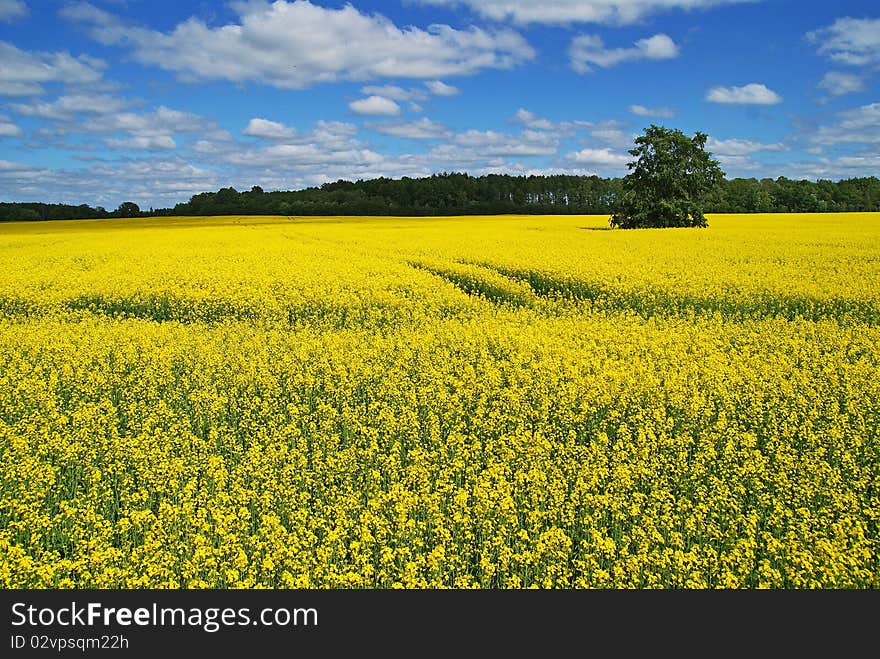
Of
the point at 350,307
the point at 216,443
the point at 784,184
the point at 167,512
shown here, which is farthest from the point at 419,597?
the point at 784,184

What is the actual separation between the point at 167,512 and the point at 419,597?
2090 millimetres

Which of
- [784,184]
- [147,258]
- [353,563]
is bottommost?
[353,563]

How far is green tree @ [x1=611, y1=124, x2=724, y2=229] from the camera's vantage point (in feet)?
149

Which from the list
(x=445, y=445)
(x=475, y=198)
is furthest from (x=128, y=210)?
(x=445, y=445)

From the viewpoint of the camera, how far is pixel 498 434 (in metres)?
7.38

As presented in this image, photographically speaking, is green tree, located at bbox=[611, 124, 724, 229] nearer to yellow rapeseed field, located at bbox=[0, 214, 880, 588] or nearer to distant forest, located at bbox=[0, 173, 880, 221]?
distant forest, located at bbox=[0, 173, 880, 221]

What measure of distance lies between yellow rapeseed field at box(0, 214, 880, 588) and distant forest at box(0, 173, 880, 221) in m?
57.7

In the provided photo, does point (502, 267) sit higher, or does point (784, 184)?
point (784, 184)

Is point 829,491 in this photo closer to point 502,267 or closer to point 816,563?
point 816,563

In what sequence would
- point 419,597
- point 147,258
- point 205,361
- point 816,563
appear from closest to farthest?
point 419,597 → point 816,563 → point 205,361 → point 147,258

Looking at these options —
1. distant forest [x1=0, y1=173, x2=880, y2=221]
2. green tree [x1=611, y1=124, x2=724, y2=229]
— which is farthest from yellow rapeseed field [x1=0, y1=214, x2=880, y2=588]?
distant forest [x1=0, y1=173, x2=880, y2=221]

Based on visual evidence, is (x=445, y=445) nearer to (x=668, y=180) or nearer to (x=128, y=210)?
(x=668, y=180)

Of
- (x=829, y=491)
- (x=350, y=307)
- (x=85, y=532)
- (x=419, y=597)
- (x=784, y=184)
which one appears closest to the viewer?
(x=419, y=597)

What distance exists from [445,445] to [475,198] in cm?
Result: 7372
